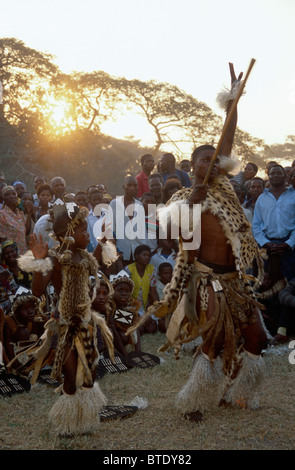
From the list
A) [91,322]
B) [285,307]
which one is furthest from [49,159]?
Answer: [91,322]

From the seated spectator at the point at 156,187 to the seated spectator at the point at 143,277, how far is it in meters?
1.05

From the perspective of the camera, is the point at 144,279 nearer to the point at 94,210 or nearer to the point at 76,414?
the point at 94,210

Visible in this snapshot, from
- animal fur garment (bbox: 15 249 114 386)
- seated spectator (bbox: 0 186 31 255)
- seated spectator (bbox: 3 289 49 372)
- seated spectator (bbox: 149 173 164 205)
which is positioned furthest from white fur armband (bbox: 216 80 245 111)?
seated spectator (bbox: 0 186 31 255)

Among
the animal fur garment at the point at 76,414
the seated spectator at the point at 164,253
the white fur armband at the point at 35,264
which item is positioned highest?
the white fur armband at the point at 35,264

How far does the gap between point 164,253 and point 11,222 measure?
7.91 feet

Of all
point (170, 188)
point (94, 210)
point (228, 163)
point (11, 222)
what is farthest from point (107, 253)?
point (94, 210)

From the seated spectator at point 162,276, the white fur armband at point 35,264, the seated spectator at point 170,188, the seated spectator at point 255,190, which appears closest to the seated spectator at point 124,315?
the seated spectator at point 162,276

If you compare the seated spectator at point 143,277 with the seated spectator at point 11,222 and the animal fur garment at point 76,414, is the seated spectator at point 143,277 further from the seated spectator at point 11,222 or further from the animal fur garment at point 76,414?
the animal fur garment at point 76,414

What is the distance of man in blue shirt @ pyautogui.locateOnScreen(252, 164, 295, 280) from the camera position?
23.3 ft

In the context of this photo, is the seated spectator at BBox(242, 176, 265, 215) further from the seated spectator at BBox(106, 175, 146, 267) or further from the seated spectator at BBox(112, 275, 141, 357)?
the seated spectator at BBox(112, 275, 141, 357)

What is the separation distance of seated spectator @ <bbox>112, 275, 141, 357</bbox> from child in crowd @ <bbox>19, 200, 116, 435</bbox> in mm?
1987

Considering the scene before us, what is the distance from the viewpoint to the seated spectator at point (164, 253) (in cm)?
787

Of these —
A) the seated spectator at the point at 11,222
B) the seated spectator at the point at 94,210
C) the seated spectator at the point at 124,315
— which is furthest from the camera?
the seated spectator at the point at 94,210

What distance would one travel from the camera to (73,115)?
22688 millimetres
